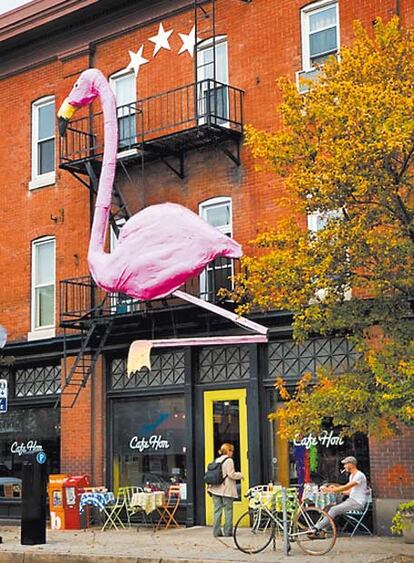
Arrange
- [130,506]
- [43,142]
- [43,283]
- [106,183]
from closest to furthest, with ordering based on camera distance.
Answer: [130,506], [106,183], [43,283], [43,142]

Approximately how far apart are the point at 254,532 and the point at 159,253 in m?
5.32

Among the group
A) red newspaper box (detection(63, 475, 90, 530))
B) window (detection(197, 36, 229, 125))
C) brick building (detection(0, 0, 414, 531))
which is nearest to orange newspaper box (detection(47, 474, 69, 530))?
red newspaper box (detection(63, 475, 90, 530))

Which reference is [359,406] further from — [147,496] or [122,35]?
[122,35]

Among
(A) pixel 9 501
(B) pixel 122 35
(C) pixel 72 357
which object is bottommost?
(A) pixel 9 501

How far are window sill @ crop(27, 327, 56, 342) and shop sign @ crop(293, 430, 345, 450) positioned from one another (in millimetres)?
7069

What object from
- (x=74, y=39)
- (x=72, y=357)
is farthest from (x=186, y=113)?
(x=72, y=357)

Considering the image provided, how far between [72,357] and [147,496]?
4.58m

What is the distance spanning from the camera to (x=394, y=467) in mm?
15906

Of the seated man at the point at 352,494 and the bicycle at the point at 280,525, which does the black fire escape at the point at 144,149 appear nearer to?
the bicycle at the point at 280,525

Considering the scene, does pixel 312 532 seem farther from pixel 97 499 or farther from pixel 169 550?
pixel 97 499

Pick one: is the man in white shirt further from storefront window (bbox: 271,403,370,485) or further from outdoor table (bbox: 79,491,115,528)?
outdoor table (bbox: 79,491,115,528)

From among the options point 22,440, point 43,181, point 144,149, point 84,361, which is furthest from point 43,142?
point 22,440

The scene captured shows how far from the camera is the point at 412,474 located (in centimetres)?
1572

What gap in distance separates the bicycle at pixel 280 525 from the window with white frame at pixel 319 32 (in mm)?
8376
